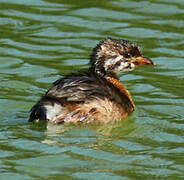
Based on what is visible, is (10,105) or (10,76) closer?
(10,105)

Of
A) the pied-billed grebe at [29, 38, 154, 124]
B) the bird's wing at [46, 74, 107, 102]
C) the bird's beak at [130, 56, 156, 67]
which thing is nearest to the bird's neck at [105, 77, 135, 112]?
the pied-billed grebe at [29, 38, 154, 124]

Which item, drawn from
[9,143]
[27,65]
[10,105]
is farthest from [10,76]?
[9,143]

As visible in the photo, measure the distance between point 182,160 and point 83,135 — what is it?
4.41 ft

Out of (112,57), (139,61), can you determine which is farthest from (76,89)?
(139,61)

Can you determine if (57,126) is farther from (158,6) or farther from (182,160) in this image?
(158,6)

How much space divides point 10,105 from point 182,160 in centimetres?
318

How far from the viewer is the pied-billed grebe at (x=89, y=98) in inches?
381

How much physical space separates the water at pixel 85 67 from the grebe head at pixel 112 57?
0.63 m

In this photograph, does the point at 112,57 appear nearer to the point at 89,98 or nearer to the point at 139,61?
the point at 139,61

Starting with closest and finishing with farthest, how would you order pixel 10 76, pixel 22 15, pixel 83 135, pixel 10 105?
pixel 83 135 < pixel 10 105 < pixel 10 76 < pixel 22 15

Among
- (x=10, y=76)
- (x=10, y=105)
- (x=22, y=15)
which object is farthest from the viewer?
(x=22, y=15)

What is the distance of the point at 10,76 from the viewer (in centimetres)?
1255

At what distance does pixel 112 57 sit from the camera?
35.9ft

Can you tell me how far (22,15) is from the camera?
606 inches
